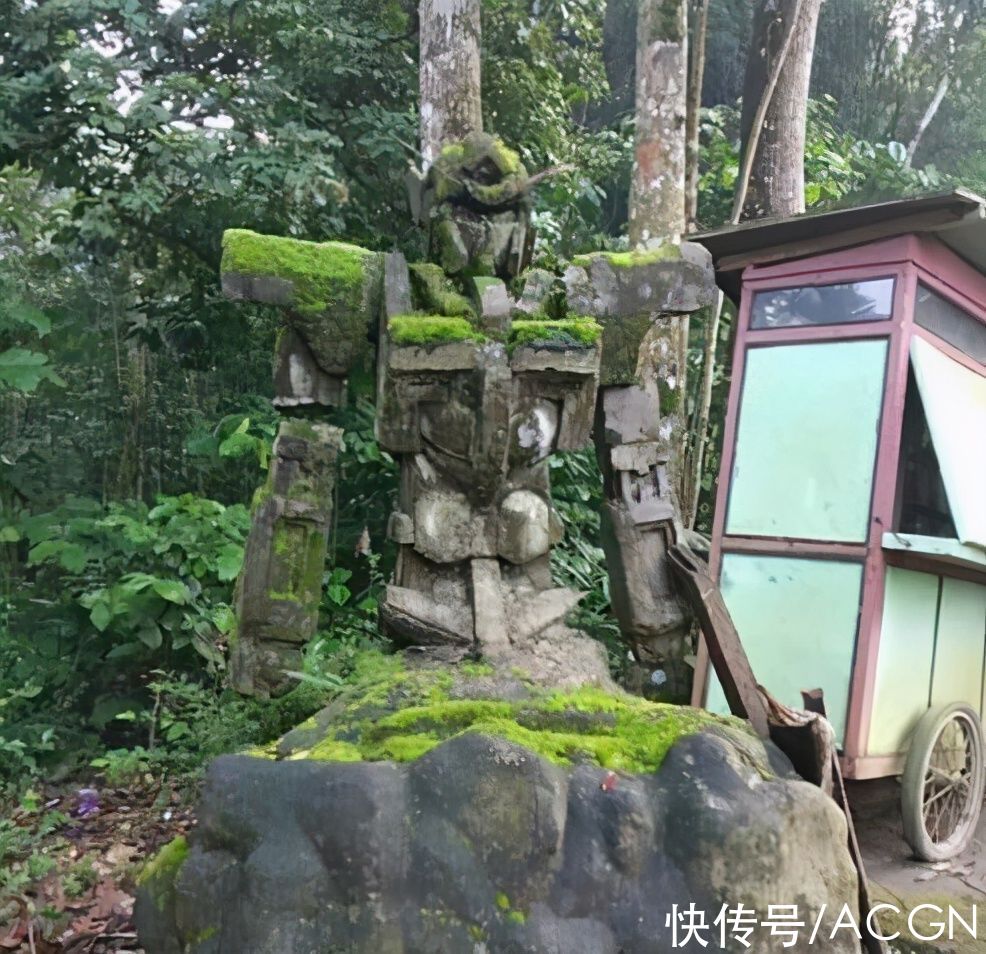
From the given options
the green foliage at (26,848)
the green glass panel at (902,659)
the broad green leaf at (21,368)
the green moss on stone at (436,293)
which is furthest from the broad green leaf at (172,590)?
the green glass panel at (902,659)

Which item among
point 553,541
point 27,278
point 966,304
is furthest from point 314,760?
point 27,278

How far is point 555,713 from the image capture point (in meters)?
2.66

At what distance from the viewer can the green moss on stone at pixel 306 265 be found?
317 centimetres

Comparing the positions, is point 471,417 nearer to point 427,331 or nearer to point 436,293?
point 427,331

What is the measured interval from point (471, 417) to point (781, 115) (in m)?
5.05

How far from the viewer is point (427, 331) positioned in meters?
3.13

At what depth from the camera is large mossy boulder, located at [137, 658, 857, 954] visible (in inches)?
85.5

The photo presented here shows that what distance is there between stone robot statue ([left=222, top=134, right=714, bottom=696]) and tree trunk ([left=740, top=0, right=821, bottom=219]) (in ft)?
13.0

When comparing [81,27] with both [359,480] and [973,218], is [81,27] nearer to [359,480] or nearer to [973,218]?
[359,480]

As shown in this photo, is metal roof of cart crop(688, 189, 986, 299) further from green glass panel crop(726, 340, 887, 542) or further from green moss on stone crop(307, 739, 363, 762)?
green moss on stone crop(307, 739, 363, 762)

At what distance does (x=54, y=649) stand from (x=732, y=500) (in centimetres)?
382

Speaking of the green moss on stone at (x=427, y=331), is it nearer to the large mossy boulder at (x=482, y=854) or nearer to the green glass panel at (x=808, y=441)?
the large mossy boulder at (x=482, y=854)

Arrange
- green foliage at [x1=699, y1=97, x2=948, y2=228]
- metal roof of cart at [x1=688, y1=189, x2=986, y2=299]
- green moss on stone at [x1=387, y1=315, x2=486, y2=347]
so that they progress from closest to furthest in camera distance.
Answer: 1. green moss on stone at [x1=387, y1=315, x2=486, y2=347]
2. metal roof of cart at [x1=688, y1=189, x2=986, y2=299]
3. green foliage at [x1=699, y1=97, x2=948, y2=228]

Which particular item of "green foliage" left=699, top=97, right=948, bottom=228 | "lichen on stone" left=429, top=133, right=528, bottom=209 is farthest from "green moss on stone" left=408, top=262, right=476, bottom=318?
"green foliage" left=699, top=97, right=948, bottom=228
